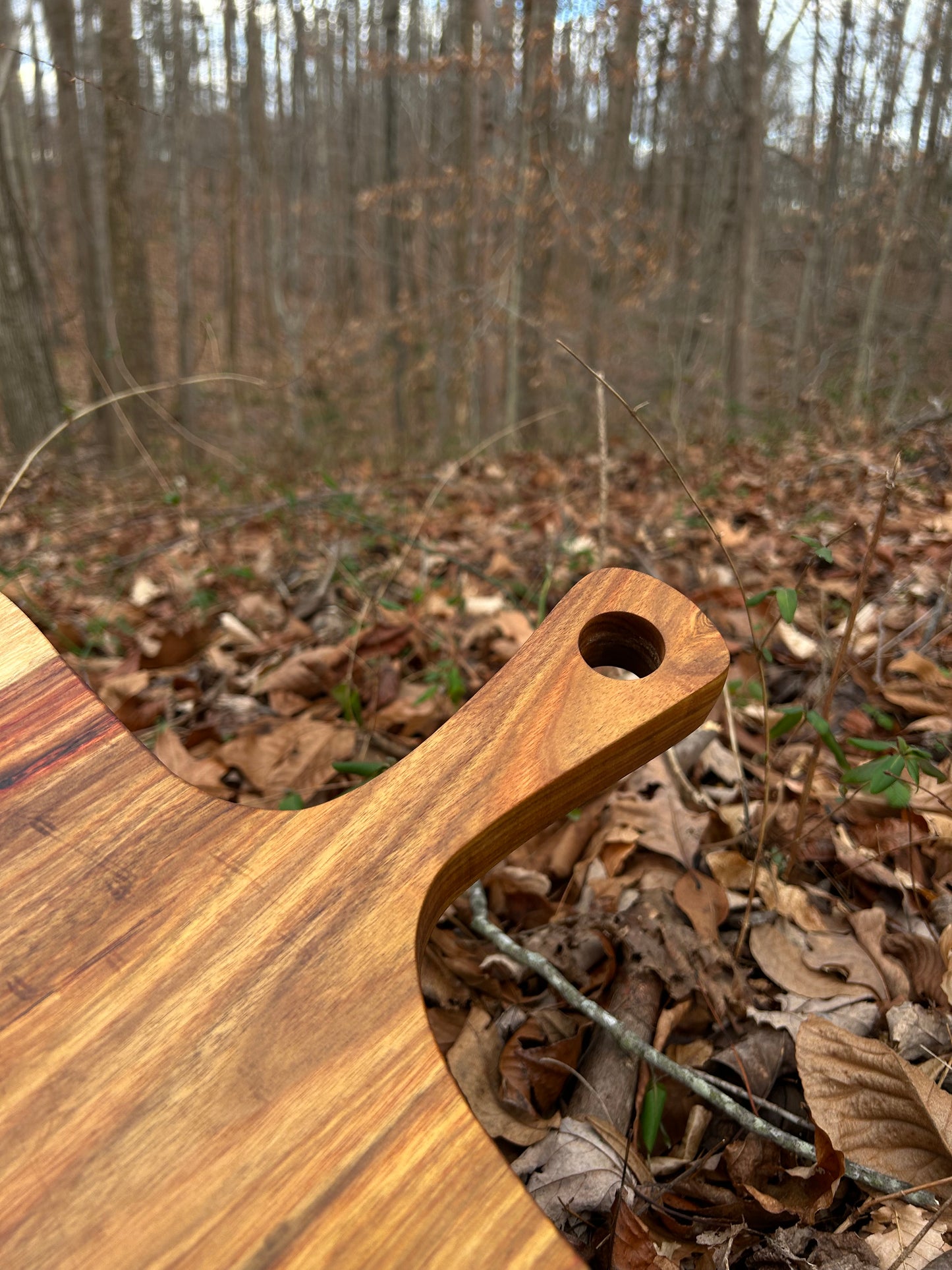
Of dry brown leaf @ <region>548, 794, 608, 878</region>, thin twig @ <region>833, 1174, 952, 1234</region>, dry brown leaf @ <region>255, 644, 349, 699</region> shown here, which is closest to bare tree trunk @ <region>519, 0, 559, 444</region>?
dry brown leaf @ <region>255, 644, 349, 699</region>

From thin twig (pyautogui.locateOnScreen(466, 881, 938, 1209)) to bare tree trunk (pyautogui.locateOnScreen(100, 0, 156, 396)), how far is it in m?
6.91

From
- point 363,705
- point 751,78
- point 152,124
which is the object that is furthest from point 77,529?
point 152,124

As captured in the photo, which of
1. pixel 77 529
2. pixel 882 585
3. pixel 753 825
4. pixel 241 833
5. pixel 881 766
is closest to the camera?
pixel 241 833

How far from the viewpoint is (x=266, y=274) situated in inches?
537

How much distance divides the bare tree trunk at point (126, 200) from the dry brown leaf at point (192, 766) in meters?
6.20

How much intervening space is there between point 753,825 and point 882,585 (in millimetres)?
1128

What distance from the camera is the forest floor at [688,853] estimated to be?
81 centimetres

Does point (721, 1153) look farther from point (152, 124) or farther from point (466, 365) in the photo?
point (152, 124)

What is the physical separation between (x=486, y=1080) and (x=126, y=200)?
808 centimetres

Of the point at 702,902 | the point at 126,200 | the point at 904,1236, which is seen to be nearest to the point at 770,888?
the point at 702,902

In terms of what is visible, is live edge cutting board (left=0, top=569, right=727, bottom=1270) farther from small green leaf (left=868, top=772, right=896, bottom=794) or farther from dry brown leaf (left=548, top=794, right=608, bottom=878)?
dry brown leaf (left=548, top=794, right=608, bottom=878)

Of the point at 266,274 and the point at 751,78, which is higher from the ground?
the point at 751,78

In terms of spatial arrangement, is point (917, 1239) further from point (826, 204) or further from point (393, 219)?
point (826, 204)

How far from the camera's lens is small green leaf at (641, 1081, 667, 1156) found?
2.80 feet
